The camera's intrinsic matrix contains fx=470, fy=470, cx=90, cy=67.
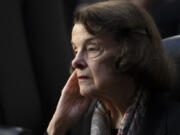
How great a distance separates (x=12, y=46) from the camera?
112 inches

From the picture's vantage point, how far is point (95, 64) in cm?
181

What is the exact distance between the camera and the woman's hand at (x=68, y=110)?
7.04 feet

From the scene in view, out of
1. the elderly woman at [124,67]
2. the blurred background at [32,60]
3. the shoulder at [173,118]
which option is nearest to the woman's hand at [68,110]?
the elderly woman at [124,67]

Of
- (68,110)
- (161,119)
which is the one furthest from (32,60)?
(161,119)

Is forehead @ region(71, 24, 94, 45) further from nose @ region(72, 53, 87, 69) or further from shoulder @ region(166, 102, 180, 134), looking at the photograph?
shoulder @ region(166, 102, 180, 134)

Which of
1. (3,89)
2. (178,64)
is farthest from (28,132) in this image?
(3,89)

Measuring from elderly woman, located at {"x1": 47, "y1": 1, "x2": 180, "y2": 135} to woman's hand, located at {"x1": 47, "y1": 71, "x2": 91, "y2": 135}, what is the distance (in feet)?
0.57

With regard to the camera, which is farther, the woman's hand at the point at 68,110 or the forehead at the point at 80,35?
the woman's hand at the point at 68,110

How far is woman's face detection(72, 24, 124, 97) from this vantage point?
181 centimetres

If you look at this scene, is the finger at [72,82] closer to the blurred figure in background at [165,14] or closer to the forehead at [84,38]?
the forehead at [84,38]

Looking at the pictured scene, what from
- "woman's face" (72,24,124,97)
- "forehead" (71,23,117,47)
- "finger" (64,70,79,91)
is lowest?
"finger" (64,70,79,91)

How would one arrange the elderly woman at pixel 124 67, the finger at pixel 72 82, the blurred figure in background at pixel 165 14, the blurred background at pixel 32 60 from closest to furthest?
the elderly woman at pixel 124 67, the finger at pixel 72 82, the blurred background at pixel 32 60, the blurred figure in background at pixel 165 14

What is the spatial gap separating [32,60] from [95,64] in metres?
1.33

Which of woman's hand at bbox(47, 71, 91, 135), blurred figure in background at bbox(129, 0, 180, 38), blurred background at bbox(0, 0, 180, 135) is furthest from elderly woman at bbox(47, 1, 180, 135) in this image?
blurred figure in background at bbox(129, 0, 180, 38)
